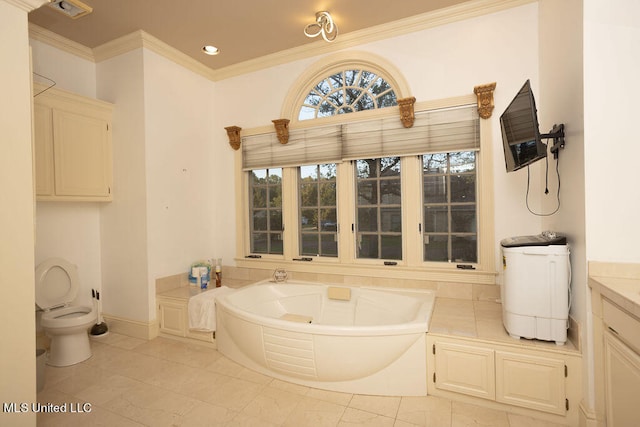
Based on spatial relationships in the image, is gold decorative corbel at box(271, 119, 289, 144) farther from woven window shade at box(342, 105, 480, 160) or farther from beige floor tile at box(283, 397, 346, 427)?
beige floor tile at box(283, 397, 346, 427)

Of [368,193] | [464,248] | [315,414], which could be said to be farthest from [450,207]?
[315,414]

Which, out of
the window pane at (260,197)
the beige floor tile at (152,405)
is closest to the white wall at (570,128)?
the beige floor tile at (152,405)

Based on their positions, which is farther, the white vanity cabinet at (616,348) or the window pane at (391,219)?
the window pane at (391,219)

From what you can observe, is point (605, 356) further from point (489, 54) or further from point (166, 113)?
point (166, 113)

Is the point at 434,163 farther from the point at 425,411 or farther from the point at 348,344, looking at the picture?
the point at 425,411

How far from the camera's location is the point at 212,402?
2.02m

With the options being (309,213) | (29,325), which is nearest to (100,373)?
(29,325)

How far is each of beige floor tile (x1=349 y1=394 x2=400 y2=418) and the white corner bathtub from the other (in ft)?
0.12

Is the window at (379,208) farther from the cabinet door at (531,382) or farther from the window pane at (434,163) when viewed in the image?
the cabinet door at (531,382)

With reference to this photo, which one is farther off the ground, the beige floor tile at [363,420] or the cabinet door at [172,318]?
the cabinet door at [172,318]

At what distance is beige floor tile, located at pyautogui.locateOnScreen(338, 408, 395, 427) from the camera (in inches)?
69.7

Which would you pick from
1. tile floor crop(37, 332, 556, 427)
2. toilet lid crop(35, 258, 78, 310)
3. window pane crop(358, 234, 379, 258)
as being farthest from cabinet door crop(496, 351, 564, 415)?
toilet lid crop(35, 258, 78, 310)

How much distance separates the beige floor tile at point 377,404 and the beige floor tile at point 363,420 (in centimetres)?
4

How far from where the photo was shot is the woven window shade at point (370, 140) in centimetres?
261
